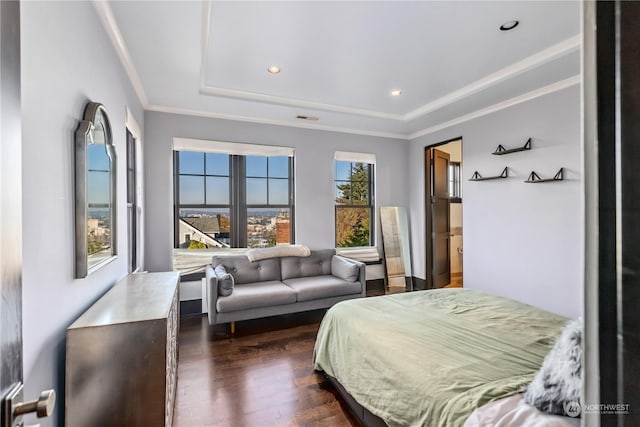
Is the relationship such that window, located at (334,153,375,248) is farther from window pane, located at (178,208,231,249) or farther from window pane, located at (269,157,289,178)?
window pane, located at (178,208,231,249)

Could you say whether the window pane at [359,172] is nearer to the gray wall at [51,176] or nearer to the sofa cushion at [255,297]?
the sofa cushion at [255,297]

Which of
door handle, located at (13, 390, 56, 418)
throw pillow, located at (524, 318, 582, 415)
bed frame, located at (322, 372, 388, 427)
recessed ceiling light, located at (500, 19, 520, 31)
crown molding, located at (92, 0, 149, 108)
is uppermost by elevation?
recessed ceiling light, located at (500, 19, 520, 31)

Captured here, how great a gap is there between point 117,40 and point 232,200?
7.89 feet

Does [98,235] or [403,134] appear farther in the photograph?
[403,134]

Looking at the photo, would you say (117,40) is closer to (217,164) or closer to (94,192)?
(94,192)

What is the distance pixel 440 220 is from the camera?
202 inches

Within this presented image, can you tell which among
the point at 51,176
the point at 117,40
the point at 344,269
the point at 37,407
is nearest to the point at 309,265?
the point at 344,269

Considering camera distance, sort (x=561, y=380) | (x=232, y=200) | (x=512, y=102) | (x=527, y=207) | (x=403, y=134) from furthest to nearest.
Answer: (x=403, y=134)
(x=232, y=200)
(x=512, y=102)
(x=527, y=207)
(x=561, y=380)

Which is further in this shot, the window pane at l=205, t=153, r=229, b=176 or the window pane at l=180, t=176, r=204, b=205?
the window pane at l=205, t=153, r=229, b=176

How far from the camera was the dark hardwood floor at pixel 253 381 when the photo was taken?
6.59 ft

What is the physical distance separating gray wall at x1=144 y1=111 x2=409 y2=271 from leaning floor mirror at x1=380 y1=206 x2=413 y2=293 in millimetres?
157

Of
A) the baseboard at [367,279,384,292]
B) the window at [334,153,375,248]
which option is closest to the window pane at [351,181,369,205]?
the window at [334,153,375,248]

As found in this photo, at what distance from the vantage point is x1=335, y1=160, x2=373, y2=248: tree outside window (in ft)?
16.6

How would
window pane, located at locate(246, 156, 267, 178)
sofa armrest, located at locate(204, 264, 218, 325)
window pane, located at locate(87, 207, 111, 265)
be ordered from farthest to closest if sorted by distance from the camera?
window pane, located at locate(246, 156, 267, 178) → sofa armrest, located at locate(204, 264, 218, 325) → window pane, located at locate(87, 207, 111, 265)
